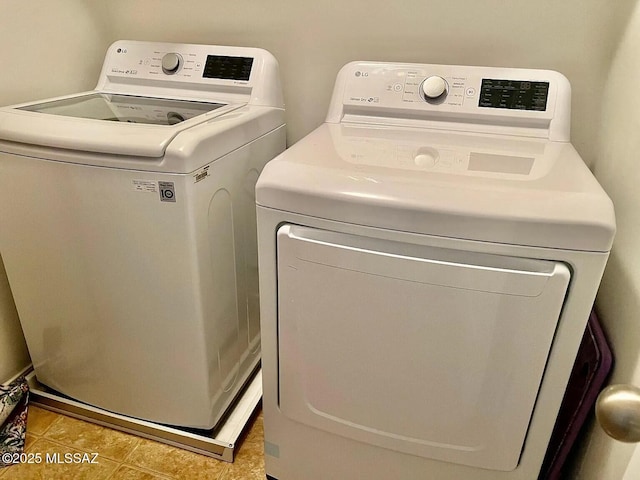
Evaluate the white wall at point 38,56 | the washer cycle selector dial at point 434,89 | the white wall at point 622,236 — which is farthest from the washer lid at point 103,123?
the white wall at point 622,236

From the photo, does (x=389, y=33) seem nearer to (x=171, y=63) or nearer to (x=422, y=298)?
(x=171, y=63)

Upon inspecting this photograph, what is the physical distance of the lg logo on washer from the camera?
102cm

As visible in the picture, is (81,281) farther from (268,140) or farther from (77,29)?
(77,29)

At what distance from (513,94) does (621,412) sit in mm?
942

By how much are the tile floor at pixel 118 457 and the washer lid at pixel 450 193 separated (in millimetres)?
777

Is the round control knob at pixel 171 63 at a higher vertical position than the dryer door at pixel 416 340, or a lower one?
higher

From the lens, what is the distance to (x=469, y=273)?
0.82 metres

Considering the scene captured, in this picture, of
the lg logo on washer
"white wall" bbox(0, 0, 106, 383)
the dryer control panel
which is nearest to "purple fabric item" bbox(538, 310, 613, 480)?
the dryer control panel

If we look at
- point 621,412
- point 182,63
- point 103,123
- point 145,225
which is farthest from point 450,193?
point 182,63

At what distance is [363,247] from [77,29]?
125cm

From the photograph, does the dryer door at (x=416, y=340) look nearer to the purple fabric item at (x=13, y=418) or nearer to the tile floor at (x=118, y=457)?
the tile floor at (x=118, y=457)

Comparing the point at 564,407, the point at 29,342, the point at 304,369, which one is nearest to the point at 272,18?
the point at 304,369

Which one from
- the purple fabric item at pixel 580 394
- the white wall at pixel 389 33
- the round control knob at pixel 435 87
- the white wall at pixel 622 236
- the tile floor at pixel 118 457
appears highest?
the white wall at pixel 389 33

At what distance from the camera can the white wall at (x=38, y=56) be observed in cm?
131
